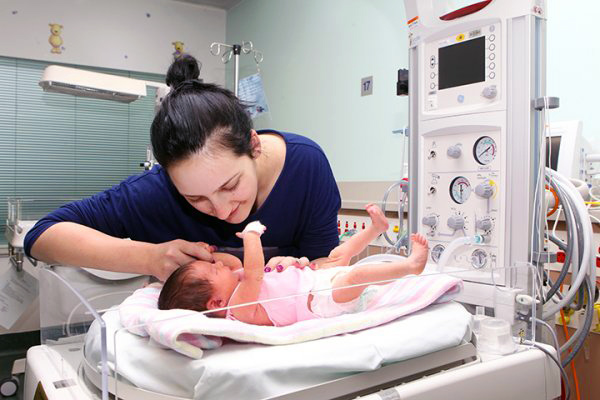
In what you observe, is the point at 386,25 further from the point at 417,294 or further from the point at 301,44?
the point at 417,294

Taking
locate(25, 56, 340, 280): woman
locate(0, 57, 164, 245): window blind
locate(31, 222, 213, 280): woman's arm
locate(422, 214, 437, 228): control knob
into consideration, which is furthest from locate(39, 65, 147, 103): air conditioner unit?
locate(422, 214, 437, 228): control knob

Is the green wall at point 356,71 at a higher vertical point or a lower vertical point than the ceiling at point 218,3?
lower

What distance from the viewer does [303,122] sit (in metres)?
3.53

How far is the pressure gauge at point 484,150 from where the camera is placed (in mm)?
1307

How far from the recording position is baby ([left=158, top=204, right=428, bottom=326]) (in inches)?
32.9

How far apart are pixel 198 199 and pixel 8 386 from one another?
2335mm

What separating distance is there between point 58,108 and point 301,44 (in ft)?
6.86

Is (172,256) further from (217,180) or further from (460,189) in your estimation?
(460,189)

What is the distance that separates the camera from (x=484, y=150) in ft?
4.35

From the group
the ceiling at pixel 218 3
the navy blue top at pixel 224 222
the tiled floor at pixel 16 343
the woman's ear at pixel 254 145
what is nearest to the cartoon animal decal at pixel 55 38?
the ceiling at pixel 218 3

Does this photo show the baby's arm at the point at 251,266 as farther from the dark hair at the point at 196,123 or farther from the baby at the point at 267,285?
the dark hair at the point at 196,123

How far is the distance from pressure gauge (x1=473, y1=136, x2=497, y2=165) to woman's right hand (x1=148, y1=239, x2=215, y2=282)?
0.81 meters

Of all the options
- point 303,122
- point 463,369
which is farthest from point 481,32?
point 303,122

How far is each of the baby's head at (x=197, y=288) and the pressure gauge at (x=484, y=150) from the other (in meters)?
0.80
